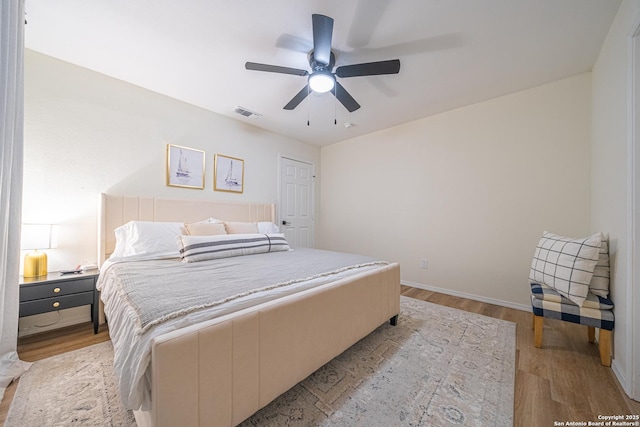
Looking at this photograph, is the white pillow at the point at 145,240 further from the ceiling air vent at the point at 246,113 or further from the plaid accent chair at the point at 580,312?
the plaid accent chair at the point at 580,312

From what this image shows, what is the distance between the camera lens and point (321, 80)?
6.31ft

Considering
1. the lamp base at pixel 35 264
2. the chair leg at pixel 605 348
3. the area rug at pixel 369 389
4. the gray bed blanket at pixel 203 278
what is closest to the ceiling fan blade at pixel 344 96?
the gray bed blanket at pixel 203 278

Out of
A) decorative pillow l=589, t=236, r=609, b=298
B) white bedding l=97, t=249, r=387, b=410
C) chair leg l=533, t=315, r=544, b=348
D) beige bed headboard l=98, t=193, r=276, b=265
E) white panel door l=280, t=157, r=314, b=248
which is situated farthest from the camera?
white panel door l=280, t=157, r=314, b=248

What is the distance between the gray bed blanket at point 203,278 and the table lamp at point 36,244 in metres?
0.54

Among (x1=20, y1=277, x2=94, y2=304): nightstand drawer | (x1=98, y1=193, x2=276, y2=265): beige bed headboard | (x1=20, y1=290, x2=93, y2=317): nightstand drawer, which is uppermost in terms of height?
(x1=98, y1=193, x2=276, y2=265): beige bed headboard

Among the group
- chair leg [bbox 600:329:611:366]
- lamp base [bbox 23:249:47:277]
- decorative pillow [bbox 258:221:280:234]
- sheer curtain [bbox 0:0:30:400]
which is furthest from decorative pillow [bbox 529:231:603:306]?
lamp base [bbox 23:249:47:277]

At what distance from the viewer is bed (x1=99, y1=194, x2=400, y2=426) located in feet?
2.82

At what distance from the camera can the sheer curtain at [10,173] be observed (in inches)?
50.4

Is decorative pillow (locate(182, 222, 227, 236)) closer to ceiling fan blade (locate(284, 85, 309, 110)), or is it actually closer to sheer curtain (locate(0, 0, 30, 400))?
sheer curtain (locate(0, 0, 30, 400))

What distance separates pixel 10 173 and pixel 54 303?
3.50 feet

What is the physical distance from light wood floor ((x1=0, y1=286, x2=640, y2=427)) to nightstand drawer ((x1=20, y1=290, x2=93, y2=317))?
1.04 feet

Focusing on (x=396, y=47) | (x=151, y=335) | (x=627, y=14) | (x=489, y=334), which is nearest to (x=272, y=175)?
(x=396, y=47)

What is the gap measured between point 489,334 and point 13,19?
406cm

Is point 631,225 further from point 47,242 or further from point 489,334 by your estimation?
point 47,242
